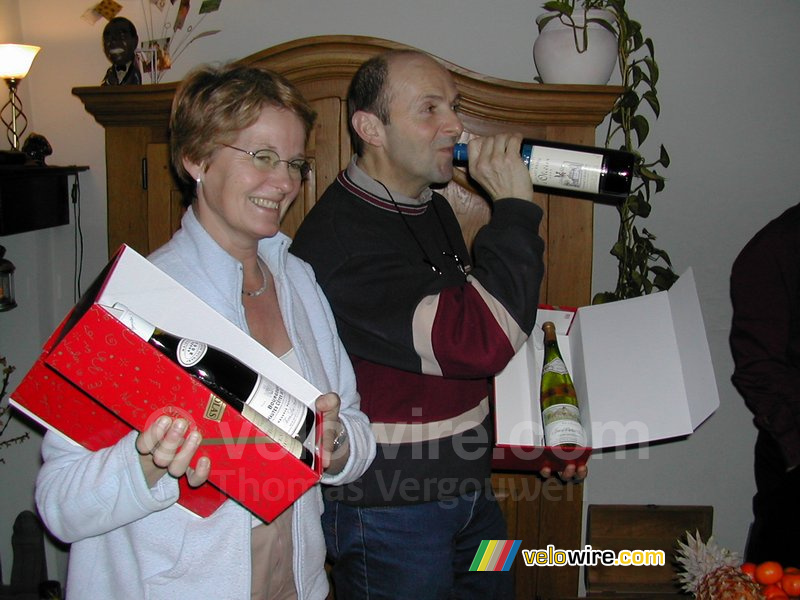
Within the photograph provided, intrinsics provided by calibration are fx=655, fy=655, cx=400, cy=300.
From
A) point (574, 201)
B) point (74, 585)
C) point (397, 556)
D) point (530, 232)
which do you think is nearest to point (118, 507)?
point (74, 585)

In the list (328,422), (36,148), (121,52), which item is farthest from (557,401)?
(36,148)

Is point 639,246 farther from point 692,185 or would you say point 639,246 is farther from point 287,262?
point 287,262

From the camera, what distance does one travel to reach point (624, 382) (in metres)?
1.30

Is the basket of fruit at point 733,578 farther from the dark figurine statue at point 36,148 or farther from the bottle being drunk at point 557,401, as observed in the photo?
the dark figurine statue at point 36,148

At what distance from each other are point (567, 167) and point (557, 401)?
0.48 metres

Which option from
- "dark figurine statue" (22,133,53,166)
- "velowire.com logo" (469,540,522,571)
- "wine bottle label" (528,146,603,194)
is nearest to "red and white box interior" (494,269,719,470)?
"velowire.com logo" (469,540,522,571)

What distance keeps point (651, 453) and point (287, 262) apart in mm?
1518

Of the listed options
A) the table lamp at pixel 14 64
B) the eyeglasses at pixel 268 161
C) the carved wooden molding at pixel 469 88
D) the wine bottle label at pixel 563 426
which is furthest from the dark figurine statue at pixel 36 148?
the wine bottle label at pixel 563 426

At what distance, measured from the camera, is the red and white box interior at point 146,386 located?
671mm

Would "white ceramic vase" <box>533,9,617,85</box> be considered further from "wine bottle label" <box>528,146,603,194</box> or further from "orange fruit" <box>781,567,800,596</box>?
"orange fruit" <box>781,567,800,596</box>

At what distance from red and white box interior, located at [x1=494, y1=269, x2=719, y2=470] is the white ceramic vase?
25.8 inches

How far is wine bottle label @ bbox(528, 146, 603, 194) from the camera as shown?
1.23 metres

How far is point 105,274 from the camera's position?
0.74 m

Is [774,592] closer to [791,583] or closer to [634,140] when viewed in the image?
[791,583]
